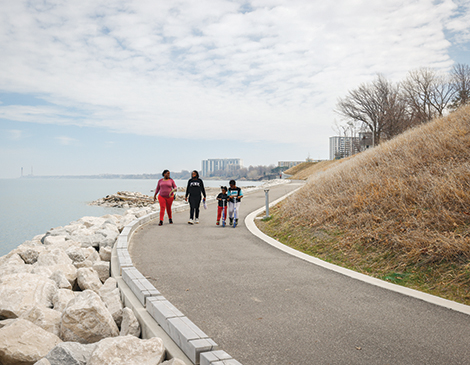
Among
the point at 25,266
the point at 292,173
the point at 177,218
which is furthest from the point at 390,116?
the point at 25,266

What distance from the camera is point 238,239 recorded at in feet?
35.2

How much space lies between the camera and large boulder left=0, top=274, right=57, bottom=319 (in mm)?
5227

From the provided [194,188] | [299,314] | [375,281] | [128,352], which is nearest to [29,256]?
[194,188]

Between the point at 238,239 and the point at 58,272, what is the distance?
17.6ft

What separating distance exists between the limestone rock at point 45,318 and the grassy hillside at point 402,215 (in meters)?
5.63

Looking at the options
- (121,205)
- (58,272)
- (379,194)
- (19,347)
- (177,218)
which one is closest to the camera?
(19,347)

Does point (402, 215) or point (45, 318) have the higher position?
point (402, 215)

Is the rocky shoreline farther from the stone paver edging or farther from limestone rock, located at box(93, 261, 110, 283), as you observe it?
the stone paver edging

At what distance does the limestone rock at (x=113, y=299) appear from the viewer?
5.21 metres

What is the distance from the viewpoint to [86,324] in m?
4.61

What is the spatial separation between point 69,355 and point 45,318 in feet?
4.54

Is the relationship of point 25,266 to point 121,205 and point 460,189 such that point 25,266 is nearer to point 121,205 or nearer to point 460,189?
point 460,189

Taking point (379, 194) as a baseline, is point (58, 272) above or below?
below

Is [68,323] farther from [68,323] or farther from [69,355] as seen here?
[69,355]
